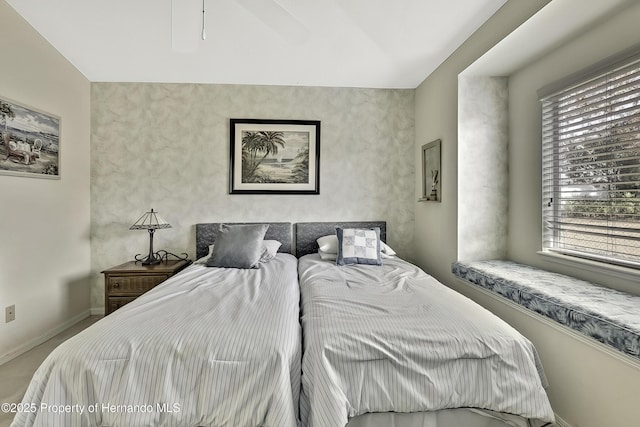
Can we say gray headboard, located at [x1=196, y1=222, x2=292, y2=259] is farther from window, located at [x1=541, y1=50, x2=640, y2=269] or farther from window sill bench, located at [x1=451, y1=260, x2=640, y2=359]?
window, located at [x1=541, y1=50, x2=640, y2=269]

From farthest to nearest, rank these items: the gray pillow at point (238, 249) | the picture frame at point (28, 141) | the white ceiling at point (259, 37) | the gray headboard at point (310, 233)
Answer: the gray headboard at point (310, 233) < the gray pillow at point (238, 249) < the picture frame at point (28, 141) < the white ceiling at point (259, 37)

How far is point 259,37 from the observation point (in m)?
2.32

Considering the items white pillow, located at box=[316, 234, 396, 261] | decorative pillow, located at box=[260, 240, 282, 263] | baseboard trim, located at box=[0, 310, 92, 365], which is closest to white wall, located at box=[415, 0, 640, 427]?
white pillow, located at box=[316, 234, 396, 261]

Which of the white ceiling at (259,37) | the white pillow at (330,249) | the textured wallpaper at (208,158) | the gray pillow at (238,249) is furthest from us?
the textured wallpaper at (208,158)

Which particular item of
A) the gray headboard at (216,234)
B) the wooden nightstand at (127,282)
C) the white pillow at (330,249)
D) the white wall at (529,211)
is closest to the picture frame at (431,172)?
the white wall at (529,211)

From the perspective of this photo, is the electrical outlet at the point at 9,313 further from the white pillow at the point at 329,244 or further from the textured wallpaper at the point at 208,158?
the white pillow at the point at 329,244

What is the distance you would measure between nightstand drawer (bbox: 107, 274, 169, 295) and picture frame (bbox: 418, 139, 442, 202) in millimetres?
2662

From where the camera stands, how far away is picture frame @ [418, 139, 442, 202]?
9.15 feet

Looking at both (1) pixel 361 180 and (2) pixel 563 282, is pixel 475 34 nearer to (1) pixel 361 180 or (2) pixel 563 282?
(1) pixel 361 180

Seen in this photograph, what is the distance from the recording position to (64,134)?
2744mm

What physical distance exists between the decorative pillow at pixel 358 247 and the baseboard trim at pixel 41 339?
2.63 meters

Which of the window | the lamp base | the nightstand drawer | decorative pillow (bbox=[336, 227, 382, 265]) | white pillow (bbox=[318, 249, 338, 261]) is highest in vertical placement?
the window


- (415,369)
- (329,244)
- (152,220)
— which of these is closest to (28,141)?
(152,220)

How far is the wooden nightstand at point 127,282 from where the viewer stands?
2594 millimetres
